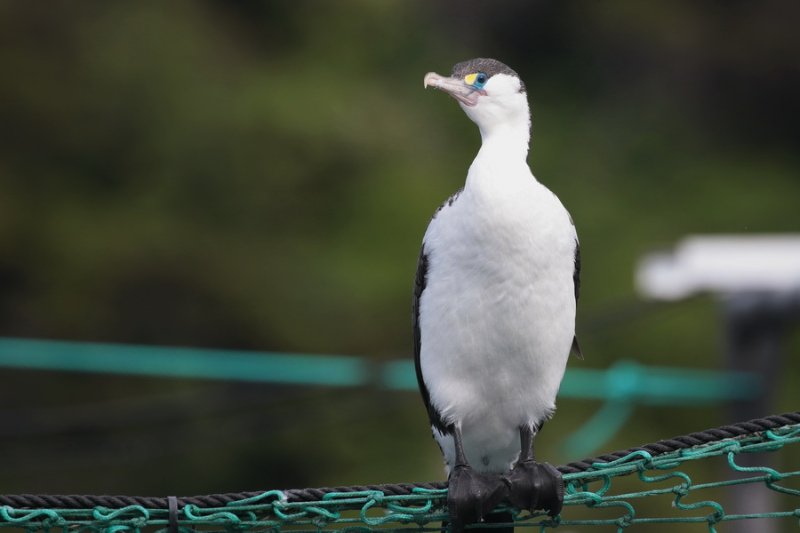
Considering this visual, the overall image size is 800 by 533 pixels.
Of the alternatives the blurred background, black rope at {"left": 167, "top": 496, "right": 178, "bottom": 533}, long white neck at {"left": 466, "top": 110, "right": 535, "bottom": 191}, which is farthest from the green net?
the blurred background

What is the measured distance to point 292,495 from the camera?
3.04 metres

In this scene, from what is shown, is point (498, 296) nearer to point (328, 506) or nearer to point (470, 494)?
point (470, 494)

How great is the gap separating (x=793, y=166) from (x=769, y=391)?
208 inches

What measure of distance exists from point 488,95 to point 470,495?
1.00m

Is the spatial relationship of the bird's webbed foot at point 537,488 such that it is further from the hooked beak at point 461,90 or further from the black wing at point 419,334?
the hooked beak at point 461,90

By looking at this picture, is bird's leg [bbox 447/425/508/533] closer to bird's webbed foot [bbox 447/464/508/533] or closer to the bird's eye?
bird's webbed foot [bbox 447/464/508/533]

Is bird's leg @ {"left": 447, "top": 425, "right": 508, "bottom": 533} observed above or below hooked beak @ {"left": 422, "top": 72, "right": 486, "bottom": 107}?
below

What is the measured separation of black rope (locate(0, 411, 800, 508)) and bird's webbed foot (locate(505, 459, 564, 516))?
18 centimetres

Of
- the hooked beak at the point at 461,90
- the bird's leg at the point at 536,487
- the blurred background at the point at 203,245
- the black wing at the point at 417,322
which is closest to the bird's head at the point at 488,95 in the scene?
the hooked beak at the point at 461,90

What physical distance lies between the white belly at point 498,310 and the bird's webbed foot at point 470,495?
0.20 meters

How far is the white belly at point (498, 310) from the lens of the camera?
337 cm

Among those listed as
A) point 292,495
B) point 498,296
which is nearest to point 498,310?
point 498,296

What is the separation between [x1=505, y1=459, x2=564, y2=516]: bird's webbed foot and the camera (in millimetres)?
3318

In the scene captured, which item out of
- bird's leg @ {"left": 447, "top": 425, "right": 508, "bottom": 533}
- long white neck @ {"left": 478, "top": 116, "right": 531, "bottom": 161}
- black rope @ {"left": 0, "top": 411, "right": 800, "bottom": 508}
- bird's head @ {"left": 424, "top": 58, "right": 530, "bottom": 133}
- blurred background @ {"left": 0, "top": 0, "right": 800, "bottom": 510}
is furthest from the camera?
blurred background @ {"left": 0, "top": 0, "right": 800, "bottom": 510}
